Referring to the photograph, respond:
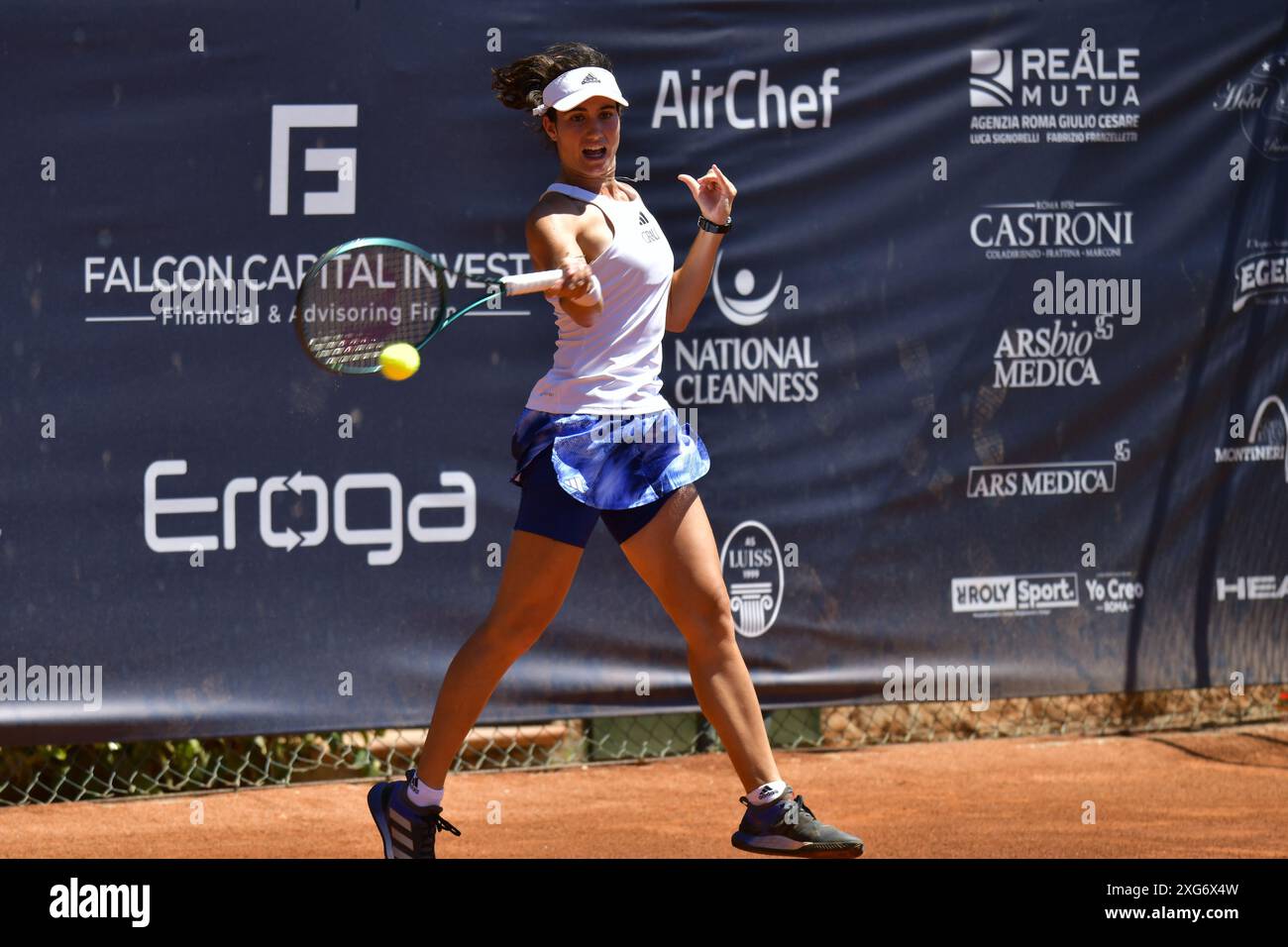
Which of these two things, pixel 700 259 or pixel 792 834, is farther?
pixel 700 259

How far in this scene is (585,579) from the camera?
5629mm

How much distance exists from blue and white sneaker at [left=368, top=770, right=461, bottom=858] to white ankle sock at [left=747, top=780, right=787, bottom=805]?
65 centimetres

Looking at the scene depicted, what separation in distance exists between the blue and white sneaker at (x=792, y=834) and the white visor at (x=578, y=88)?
151 centimetres

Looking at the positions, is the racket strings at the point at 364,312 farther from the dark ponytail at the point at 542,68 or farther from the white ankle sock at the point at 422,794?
the white ankle sock at the point at 422,794

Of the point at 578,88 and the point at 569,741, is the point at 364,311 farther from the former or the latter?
the point at 569,741

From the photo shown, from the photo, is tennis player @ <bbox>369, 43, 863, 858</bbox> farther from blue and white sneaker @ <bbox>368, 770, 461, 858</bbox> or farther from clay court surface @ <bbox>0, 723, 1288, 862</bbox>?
clay court surface @ <bbox>0, 723, 1288, 862</bbox>

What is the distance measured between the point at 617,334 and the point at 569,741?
7.82 feet

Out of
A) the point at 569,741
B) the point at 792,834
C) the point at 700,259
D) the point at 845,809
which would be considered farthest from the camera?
the point at 569,741

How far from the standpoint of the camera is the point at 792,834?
3781 mm

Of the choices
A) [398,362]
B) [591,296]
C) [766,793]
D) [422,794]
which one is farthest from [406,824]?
[591,296]

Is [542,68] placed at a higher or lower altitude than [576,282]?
higher

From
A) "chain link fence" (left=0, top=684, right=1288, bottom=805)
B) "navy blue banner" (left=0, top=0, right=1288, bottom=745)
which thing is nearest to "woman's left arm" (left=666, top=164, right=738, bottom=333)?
"navy blue banner" (left=0, top=0, right=1288, bottom=745)

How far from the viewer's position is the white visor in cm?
383

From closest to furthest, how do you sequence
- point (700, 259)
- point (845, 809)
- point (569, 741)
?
point (700, 259) → point (845, 809) → point (569, 741)
